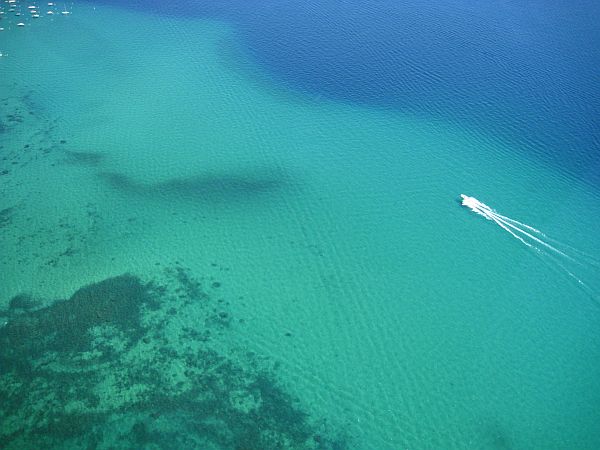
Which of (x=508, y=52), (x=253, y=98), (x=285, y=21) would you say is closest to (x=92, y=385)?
(x=253, y=98)

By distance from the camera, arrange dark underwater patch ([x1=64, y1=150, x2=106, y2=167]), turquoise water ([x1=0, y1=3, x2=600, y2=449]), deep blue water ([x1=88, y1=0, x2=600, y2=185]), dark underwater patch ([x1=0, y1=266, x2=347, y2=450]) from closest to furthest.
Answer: dark underwater patch ([x1=0, y1=266, x2=347, y2=450]) → turquoise water ([x1=0, y1=3, x2=600, y2=449]) → dark underwater patch ([x1=64, y1=150, x2=106, y2=167]) → deep blue water ([x1=88, y1=0, x2=600, y2=185])

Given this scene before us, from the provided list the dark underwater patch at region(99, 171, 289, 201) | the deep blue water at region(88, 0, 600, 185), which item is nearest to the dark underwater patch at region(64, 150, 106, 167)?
the dark underwater patch at region(99, 171, 289, 201)

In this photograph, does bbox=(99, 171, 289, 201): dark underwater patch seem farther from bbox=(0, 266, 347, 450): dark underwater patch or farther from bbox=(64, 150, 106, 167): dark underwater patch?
bbox=(0, 266, 347, 450): dark underwater patch

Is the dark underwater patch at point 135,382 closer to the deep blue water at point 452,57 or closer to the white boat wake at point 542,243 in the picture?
the white boat wake at point 542,243

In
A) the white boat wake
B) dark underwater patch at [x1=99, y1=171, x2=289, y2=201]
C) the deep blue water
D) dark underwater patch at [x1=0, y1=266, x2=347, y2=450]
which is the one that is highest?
the deep blue water

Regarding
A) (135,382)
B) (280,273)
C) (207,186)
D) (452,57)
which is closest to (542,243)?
(280,273)

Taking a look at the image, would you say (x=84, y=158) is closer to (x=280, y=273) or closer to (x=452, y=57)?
(x=280, y=273)
